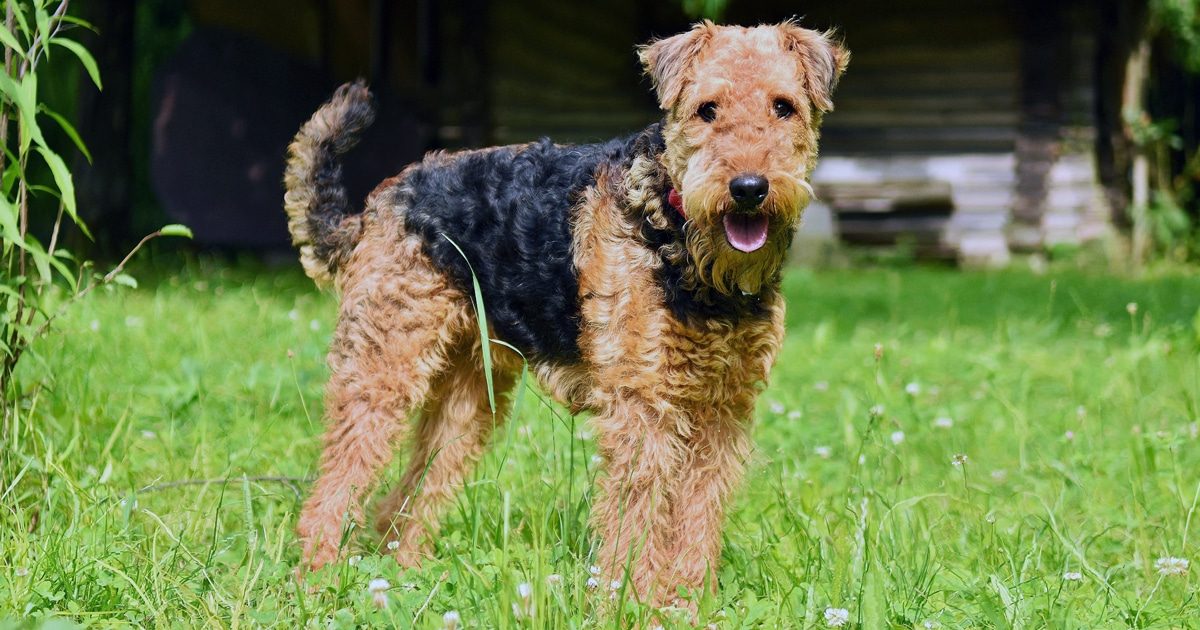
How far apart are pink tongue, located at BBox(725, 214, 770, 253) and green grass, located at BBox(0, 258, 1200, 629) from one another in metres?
0.59

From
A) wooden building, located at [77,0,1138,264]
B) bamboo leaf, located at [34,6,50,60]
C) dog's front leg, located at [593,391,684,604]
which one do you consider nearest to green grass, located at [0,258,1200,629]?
dog's front leg, located at [593,391,684,604]

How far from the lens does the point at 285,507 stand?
3.19 meters

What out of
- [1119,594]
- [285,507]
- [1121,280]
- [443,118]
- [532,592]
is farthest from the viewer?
[443,118]

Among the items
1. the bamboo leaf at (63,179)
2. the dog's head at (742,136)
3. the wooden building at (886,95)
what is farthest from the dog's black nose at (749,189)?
the wooden building at (886,95)

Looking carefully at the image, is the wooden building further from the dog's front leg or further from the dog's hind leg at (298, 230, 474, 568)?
the dog's front leg

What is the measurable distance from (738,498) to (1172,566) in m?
1.07

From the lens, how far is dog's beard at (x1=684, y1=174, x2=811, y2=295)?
2.40 meters

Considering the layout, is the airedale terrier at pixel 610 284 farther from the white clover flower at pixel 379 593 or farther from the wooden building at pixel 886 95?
the wooden building at pixel 886 95

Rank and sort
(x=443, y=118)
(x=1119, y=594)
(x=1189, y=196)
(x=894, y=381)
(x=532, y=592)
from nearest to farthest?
(x=532, y=592), (x=1119, y=594), (x=894, y=381), (x=443, y=118), (x=1189, y=196)

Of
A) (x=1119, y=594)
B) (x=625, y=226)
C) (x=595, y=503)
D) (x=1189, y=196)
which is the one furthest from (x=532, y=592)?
(x=1189, y=196)

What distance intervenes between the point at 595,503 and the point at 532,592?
0.55m

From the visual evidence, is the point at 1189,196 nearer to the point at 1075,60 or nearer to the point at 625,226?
the point at 1075,60

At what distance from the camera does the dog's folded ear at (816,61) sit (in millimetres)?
2672

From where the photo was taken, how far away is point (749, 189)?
2.35m
